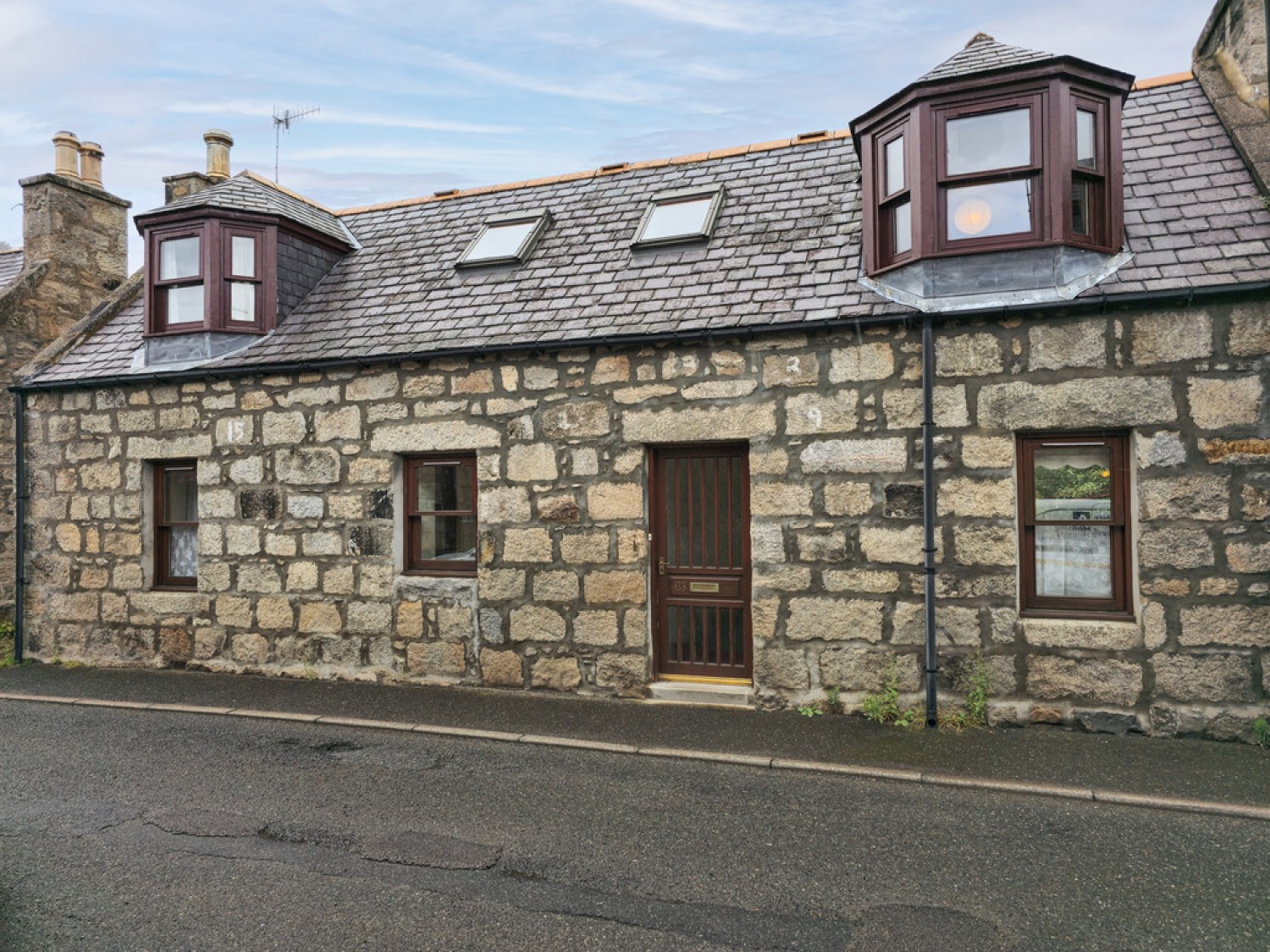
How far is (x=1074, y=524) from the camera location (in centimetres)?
617

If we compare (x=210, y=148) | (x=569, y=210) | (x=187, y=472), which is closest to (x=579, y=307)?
(x=569, y=210)

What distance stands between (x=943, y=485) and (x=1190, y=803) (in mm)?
2581

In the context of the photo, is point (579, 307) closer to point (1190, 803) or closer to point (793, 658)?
point (793, 658)

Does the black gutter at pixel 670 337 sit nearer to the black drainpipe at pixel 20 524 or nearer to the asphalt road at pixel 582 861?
the black drainpipe at pixel 20 524

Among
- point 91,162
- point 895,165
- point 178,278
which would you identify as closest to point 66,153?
point 91,162

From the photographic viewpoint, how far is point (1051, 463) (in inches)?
246

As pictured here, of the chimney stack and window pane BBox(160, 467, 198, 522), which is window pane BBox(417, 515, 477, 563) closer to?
window pane BBox(160, 467, 198, 522)

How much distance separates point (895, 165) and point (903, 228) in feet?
1.98

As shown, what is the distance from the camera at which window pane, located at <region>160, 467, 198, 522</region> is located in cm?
894

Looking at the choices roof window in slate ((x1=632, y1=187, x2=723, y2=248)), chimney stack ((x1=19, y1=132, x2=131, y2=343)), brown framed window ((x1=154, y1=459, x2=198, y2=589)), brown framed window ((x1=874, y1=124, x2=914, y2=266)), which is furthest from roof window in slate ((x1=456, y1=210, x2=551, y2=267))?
chimney stack ((x1=19, y1=132, x2=131, y2=343))

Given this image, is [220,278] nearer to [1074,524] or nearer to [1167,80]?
[1074,524]

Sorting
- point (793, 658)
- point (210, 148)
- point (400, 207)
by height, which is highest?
point (210, 148)

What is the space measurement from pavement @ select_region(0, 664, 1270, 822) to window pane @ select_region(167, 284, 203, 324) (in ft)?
13.1

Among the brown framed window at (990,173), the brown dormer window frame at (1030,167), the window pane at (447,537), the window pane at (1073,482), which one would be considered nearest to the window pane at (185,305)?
the window pane at (447,537)
